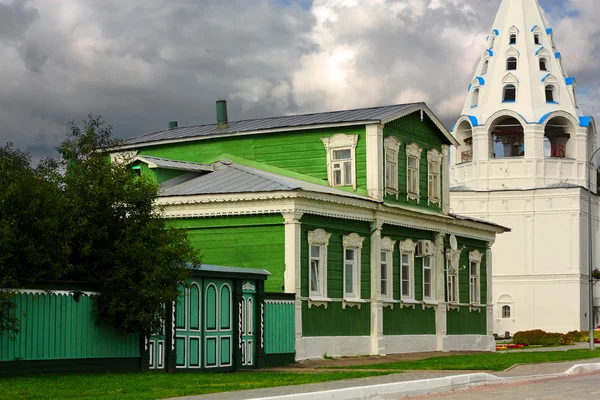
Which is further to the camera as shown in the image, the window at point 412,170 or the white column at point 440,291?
the white column at point 440,291

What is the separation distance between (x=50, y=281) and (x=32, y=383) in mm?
2849

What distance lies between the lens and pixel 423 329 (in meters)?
39.2

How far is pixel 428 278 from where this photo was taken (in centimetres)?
4003

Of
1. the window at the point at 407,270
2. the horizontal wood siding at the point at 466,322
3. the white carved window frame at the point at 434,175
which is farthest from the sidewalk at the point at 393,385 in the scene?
the horizontal wood siding at the point at 466,322

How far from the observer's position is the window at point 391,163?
1448 inches

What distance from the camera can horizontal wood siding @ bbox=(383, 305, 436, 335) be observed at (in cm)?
3675

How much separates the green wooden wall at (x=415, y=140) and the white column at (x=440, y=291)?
1.39 metres

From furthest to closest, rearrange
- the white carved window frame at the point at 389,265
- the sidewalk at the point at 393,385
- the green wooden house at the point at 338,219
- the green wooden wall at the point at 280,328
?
1. the white carved window frame at the point at 389,265
2. the green wooden house at the point at 338,219
3. the green wooden wall at the point at 280,328
4. the sidewalk at the point at 393,385

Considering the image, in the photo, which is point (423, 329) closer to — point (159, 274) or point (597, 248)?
point (159, 274)

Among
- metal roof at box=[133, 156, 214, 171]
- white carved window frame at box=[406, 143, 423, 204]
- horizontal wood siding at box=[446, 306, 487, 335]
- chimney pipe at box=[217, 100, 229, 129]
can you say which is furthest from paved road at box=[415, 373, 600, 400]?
chimney pipe at box=[217, 100, 229, 129]

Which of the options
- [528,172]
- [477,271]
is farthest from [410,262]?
[528,172]

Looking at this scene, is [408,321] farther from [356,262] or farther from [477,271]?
[477,271]

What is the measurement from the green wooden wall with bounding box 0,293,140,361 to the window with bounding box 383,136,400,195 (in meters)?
14.7

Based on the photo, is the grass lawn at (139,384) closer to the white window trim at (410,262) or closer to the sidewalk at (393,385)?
the sidewalk at (393,385)
